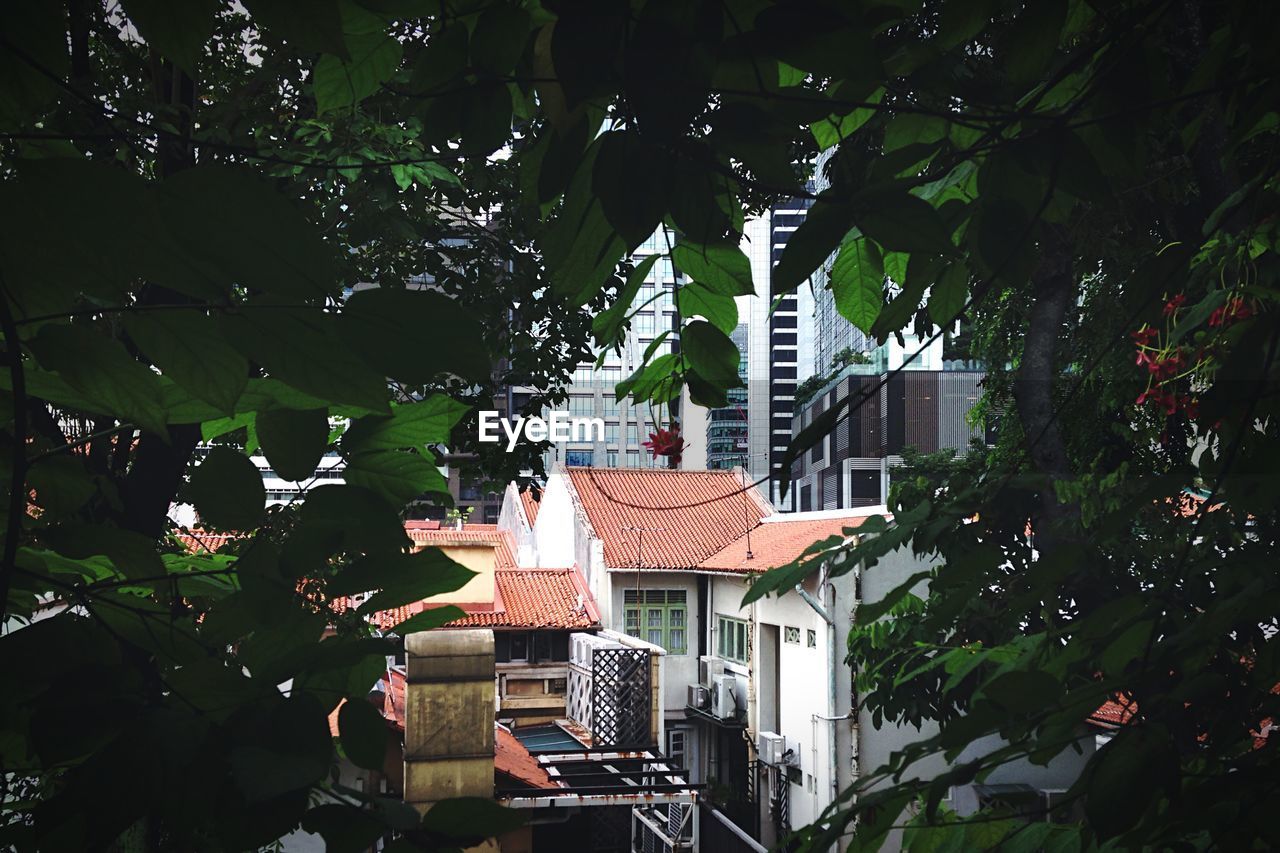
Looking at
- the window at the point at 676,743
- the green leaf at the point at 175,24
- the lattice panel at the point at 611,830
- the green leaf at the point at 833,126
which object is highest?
the green leaf at the point at 833,126

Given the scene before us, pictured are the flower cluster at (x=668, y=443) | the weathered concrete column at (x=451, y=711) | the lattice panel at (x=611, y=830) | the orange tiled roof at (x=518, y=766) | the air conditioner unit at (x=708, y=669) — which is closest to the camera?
the flower cluster at (x=668, y=443)

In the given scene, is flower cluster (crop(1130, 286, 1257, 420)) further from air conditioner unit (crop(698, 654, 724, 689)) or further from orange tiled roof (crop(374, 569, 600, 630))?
air conditioner unit (crop(698, 654, 724, 689))

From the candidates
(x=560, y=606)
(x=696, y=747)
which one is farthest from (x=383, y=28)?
(x=696, y=747)

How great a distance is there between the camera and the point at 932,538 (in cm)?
81

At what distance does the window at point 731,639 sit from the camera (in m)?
8.88

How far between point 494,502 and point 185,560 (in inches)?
614

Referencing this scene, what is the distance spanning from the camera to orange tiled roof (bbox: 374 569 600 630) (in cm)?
841

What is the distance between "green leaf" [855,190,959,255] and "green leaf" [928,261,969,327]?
0.22 meters

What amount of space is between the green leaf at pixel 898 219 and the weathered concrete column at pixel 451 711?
2329mm

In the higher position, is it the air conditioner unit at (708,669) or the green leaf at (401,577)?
the green leaf at (401,577)

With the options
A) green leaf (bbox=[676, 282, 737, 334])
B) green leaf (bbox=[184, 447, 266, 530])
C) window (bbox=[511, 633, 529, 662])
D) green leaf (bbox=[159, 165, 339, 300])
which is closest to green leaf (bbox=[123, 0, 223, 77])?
green leaf (bbox=[159, 165, 339, 300])

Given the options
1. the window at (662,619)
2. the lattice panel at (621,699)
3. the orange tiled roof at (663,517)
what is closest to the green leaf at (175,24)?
the lattice panel at (621,699)

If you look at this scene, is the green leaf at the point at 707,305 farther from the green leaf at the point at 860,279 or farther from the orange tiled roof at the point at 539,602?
the orange tiled roof at the point at 539,602

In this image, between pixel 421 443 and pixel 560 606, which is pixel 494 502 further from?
pixel 421 443
